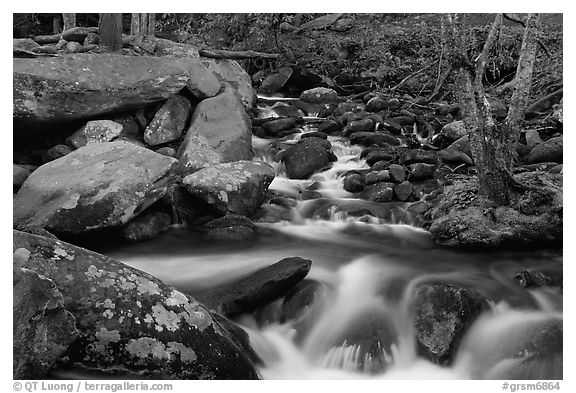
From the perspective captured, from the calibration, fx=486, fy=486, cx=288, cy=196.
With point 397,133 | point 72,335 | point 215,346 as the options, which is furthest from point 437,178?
point 72,335

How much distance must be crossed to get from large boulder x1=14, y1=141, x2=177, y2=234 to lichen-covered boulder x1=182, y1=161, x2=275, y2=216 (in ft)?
1.82

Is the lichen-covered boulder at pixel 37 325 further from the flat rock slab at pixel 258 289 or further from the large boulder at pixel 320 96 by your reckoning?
the large boulder at pixel 320 96

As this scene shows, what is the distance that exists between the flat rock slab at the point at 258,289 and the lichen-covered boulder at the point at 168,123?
15.7 ft

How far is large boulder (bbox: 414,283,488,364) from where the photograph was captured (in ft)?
13.8

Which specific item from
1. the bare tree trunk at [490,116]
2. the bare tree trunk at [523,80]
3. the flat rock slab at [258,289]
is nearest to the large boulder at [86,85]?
the flat rock slab at [258,289]

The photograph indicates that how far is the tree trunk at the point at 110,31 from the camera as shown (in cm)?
1081

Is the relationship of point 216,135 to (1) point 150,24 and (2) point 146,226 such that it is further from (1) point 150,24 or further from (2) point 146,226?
(1) point 150,24

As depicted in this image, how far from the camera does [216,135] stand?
8.98 meters

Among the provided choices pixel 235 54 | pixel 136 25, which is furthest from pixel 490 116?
pixel 136 25

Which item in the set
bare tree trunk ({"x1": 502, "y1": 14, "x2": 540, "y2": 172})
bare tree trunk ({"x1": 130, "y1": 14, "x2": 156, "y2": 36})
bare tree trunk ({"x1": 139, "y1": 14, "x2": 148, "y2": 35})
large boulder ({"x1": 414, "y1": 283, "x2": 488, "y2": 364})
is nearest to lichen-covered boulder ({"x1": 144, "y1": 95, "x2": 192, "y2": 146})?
bare tree trunk ({"x1": 130, "y1": 14, "x2": 156, "y2": 36})

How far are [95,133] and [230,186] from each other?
291cm

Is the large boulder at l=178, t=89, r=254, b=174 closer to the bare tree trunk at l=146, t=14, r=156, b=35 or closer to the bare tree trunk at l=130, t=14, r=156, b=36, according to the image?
the bare tree trunk at l=130, t=14, r=156, b=36

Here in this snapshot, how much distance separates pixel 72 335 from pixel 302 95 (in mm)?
11738

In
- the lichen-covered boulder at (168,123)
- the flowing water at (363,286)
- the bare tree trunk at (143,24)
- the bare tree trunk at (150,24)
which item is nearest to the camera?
the flowing water at (363,286)
